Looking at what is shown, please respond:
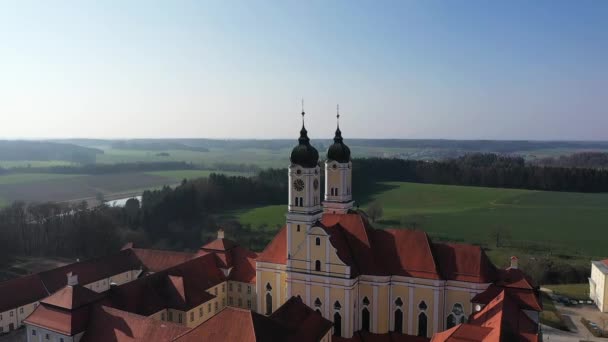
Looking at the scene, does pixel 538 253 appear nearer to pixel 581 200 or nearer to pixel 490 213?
pixel 490 213

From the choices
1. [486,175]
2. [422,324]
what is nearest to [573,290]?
[422,324]

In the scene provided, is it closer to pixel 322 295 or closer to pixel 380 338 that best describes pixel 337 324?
pixel 322 295

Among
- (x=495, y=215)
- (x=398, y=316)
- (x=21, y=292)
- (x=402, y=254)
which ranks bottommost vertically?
(x=495, y=215)

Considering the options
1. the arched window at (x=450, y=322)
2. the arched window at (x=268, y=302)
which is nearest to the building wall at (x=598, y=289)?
the arched window at (x=450, y=322)

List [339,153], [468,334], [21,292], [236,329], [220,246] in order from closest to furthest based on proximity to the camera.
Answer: [236,329] < [468,334] < [21,292] < [339,153] < [220,246]

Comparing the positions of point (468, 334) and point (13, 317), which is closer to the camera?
point (468, 334)

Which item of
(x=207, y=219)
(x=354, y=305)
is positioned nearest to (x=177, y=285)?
(x=354, y=305)

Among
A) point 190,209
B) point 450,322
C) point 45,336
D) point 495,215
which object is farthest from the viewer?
point 190,209

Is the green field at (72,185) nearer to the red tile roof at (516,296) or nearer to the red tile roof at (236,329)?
the red tile roof at (236,329)

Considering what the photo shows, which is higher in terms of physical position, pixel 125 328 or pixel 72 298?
pixel 72 298
